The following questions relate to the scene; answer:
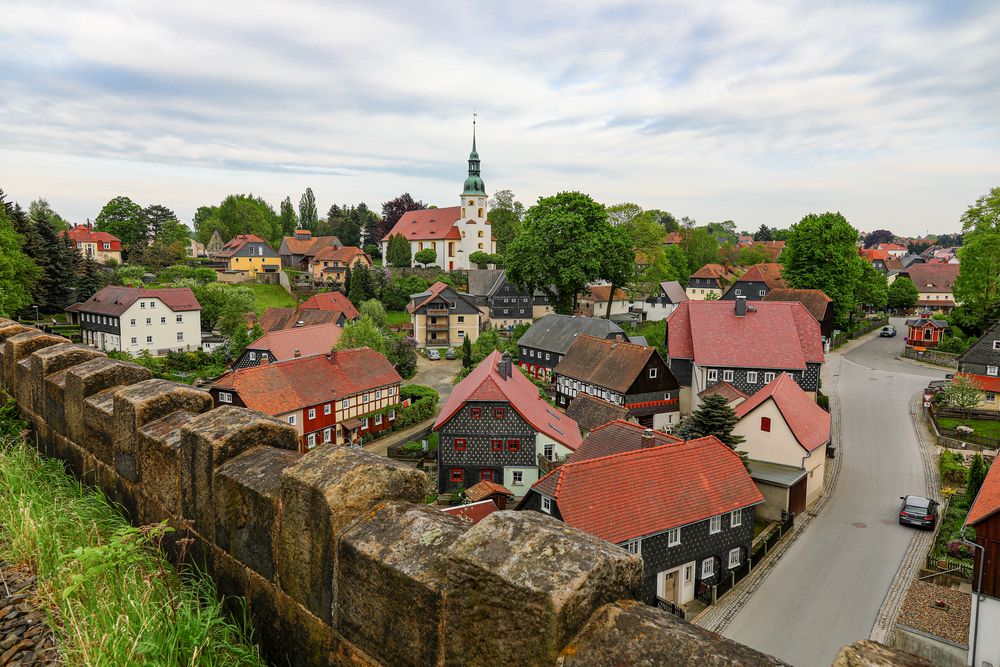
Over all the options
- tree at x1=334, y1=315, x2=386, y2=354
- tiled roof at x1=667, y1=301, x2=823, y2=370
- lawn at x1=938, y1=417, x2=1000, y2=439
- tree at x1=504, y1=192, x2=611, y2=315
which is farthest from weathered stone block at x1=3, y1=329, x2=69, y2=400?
tree at x1=504, y1=192, x2=611, y2=315

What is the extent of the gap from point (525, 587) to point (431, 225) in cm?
8681

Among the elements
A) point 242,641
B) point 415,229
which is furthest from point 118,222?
point 242,641

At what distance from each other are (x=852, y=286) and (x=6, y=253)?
64921 millimetres

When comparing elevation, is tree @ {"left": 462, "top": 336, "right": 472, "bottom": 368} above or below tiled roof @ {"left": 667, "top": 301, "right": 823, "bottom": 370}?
below

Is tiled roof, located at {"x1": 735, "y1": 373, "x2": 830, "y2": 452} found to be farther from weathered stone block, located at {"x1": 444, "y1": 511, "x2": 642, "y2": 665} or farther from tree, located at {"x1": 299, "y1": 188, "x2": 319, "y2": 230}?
tree, located at {"x1": 299, "y1": 188, "x2": 319, "y2": 230}

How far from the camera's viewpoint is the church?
275ft

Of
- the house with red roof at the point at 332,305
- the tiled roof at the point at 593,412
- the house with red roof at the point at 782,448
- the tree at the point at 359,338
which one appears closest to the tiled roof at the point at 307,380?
the tree at the point at 359,338

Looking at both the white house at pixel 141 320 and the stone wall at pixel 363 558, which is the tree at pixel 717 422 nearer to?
the stone wall at pixel 363 558

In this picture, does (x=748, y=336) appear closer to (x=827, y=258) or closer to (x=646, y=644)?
(x=827, y=258)

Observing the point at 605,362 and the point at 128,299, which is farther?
the point at 128,299

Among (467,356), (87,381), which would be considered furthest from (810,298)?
(87,381)

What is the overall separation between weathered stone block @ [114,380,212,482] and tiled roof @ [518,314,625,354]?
37.8 m

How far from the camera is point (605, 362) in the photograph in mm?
36156

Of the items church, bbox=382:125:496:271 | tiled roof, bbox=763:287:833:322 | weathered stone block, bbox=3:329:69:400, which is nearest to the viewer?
weathered stone block, bbox=3:329:69:400
